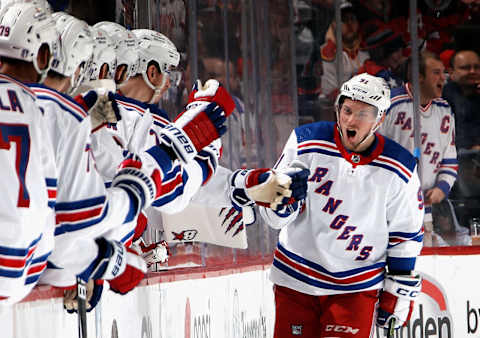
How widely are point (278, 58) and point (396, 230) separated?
2236 millimetres

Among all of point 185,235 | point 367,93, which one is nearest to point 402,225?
point 367,93

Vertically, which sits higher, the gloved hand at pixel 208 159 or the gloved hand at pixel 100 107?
the gloved hand at pixel 100 107

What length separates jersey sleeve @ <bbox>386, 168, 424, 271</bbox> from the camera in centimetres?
381

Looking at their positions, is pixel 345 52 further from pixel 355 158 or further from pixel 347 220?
pixel 347 220

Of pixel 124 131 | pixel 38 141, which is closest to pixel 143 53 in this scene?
pixel 124 131

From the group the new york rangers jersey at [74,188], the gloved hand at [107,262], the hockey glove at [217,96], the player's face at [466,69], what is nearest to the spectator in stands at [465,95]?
the player's face at [466,69]

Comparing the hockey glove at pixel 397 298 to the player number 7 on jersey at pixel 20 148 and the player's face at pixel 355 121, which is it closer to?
the player's face at pixel 355 121

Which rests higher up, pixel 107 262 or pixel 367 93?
pixel 367 93

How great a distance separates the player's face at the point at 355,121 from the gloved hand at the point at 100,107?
1496 mm

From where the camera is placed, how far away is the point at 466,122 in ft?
20.2

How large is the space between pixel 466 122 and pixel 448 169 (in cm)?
38

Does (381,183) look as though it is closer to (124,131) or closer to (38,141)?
(124,131)

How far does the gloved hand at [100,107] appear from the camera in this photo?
2.55 m

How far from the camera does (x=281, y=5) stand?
19.1 ft
